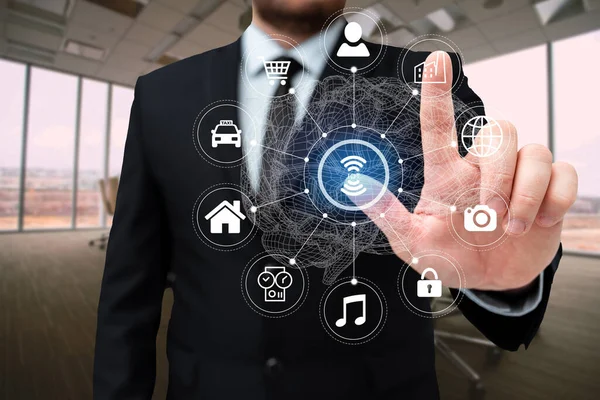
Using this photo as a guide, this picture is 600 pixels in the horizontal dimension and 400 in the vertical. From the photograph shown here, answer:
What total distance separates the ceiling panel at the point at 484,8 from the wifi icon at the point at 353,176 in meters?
0.22

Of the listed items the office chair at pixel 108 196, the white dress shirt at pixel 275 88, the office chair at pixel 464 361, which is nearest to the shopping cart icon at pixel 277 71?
the white dress shirt at pixel 275 88

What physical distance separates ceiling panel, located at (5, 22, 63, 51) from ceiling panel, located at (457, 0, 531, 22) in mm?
719

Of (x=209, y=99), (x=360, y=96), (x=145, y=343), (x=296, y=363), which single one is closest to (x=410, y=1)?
(x=360, y=96)

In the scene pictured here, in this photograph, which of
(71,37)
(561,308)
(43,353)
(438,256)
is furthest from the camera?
(561,308)

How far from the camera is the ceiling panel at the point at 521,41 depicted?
0.36 metres

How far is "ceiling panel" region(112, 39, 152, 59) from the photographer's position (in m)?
0.54

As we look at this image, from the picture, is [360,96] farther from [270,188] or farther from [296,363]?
[296,363]

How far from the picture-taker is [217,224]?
1.17 ft

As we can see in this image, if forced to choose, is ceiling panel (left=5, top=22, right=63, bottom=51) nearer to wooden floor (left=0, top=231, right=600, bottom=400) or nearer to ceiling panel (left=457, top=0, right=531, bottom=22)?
wooden floor (left=0, top=231, right=600, bottom=400)

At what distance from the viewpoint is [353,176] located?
29cm

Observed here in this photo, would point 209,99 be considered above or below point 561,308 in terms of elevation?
above

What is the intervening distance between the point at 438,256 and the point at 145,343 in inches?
15.0

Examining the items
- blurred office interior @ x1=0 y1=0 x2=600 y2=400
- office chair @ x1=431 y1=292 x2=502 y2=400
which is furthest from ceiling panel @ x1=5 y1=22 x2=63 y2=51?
office chair @ x1=431 y1=292 x2=502 y2=400

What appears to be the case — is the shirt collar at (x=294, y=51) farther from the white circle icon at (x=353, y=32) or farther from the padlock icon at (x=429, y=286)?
the padlock icon at (x=429, y=286)
